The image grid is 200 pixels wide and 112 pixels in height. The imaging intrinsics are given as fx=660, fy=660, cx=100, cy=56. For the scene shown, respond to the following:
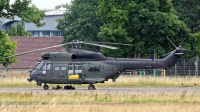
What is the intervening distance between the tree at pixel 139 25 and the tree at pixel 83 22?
12467 millimetres

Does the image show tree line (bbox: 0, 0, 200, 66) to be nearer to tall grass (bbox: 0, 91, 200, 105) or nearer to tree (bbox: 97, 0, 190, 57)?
tree (bbox: 97, 0, 190, 57)

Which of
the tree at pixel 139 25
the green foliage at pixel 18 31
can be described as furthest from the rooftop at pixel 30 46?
the tree at pixel 139 25

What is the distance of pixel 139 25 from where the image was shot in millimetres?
67000

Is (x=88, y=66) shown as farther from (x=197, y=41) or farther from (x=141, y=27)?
(x=197, y=41)

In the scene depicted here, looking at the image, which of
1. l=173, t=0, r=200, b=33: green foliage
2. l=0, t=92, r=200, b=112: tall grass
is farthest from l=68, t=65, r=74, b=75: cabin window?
l=173, t=0, r=200, b=33: green foliage

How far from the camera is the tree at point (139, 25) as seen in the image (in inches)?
2630

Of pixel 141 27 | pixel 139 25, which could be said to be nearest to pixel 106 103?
pixel 139 25

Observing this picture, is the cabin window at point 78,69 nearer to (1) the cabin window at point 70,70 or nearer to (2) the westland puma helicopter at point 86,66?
(2) the westland puma helicopter at point 86,66

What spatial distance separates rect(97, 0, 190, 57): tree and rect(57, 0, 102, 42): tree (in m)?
12.5

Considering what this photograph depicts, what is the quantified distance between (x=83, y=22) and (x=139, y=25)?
53.4 feet

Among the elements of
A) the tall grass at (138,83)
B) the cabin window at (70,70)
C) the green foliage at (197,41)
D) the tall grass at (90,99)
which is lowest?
the tall grass at (138,83)

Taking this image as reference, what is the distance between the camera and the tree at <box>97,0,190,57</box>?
219 ft

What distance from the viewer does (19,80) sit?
54.7 metres

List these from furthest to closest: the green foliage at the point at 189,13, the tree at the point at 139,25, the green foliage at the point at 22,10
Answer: the green foliage at the point at 189,13 → the tree at the point at 139,25 → the green foliage at the point at 22,10
